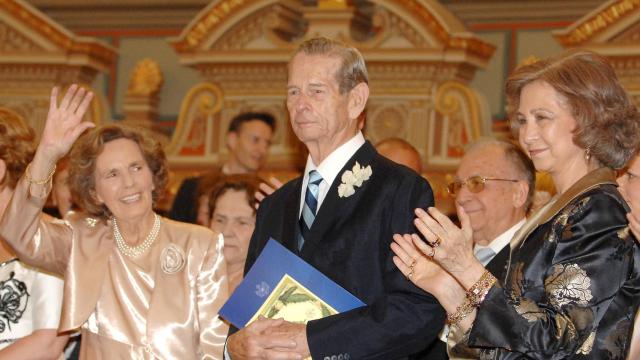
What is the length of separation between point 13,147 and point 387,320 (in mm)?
1828

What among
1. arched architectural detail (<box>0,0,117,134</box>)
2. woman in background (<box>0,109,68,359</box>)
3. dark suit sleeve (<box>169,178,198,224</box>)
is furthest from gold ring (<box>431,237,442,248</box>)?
arched architectural detail (<box>0,0,117,134</box>)

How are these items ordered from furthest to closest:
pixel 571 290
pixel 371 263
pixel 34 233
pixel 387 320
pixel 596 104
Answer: pixel 34 233
pixel 371 263
pixel 387 320
pixel 596 104
pixel 571 290

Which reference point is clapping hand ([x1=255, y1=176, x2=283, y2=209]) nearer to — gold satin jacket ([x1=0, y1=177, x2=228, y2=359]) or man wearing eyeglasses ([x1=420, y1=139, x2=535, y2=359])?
gold satin jacket ([x1=0, y1=177, x2=228, y2=359])

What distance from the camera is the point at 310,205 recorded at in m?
3.57

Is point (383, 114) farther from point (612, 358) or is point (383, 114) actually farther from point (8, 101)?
point (612, 358)

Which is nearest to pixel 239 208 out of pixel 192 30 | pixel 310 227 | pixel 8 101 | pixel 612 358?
pixel 310 227

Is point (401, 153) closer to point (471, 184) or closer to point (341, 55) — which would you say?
Answer: point (471, 184)

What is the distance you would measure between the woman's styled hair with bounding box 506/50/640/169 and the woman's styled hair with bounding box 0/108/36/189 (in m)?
2.10

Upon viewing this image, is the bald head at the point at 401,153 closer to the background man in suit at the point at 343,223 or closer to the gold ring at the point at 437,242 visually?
the background man in suit at the point at 343,223

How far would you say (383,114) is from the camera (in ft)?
22.8

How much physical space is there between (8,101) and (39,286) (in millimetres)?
3593

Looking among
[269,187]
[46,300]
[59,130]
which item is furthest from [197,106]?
[59,130]

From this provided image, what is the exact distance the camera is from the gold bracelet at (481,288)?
294cm

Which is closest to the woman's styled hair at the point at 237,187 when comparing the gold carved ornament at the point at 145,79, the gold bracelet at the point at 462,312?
the gold bracelet at the point at 462,312
